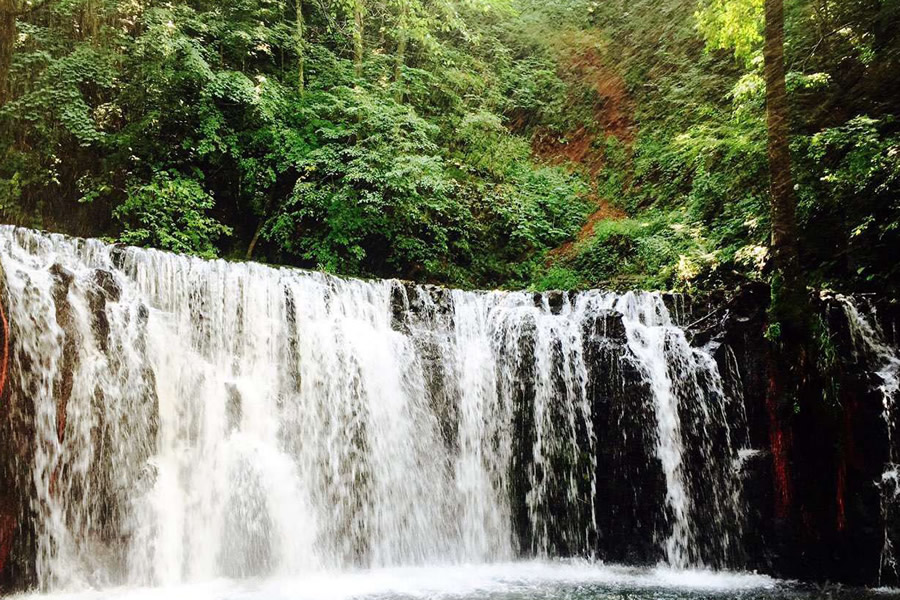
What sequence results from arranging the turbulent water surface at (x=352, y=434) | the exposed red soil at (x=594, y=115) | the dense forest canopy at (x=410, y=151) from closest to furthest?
the turbulent water surface at (x=352, y=434), the dense forest canopy at (x=410, y=151), the exposed red soil at (x=594, y=115)

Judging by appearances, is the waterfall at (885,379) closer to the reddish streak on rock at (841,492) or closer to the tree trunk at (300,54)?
the reddish streak on rock at (841,492)

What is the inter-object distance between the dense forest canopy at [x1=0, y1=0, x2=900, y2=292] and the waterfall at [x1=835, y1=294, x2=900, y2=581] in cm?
69

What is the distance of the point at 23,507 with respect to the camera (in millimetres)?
5426

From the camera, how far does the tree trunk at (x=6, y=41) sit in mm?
9055

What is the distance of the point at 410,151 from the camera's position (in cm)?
1135

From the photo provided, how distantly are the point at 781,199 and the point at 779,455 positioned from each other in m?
2.96

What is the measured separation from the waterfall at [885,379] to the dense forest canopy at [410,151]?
69 cm

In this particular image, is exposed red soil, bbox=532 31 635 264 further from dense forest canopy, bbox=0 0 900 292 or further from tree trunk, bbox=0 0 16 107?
tree trunk, bbox=0 0 16 107

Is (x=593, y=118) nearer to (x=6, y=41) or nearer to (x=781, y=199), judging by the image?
(x=781, y=199)

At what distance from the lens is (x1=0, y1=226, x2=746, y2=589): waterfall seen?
5.85 metres

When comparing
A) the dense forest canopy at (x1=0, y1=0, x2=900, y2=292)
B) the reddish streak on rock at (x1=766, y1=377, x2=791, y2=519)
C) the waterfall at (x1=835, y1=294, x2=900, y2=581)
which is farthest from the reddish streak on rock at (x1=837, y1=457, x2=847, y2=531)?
the dense forest canopy at (x1=0, y1=0, x2=900, y2=292)

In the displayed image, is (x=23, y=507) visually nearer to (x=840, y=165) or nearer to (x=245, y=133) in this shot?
(x=245, y=133)

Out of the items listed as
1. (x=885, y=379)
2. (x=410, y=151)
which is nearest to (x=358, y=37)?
(x=410, y=151)

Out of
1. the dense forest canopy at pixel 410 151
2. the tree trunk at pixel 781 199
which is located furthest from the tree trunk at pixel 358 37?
the tree trunk at pixel 781 199
